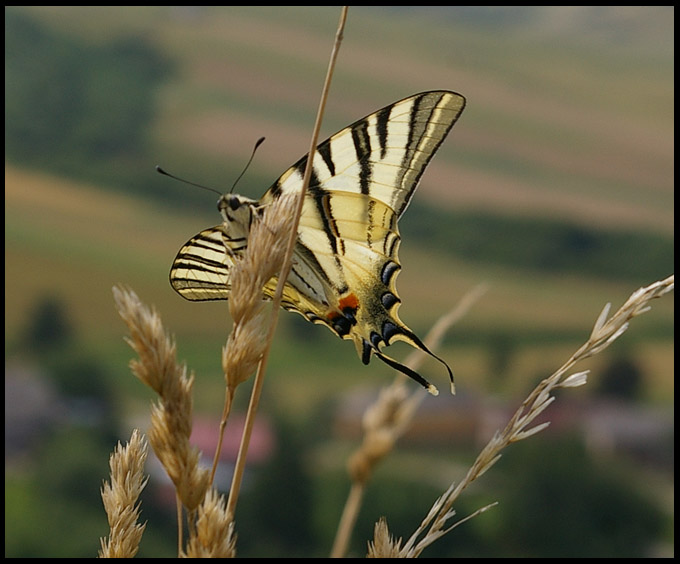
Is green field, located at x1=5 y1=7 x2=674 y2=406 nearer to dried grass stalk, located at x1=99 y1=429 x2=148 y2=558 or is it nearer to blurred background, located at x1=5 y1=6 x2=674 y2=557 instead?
blurred background, located at x1=5 y1=6 x2=674 y2=557

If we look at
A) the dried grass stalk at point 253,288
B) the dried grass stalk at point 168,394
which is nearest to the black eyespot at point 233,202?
the dried grass stalk at point 253,288

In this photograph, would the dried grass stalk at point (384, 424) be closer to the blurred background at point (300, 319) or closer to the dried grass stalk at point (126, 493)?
the dried grass stalk at point (126, 493)

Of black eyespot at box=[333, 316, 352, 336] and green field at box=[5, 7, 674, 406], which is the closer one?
black eyespot at box=[333, 316, 352, 336]

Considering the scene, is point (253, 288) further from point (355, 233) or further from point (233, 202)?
point (355, 233)

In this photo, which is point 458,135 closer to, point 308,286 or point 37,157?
point 37,157

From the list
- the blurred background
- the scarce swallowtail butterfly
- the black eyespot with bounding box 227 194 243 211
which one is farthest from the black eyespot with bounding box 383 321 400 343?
the blurred background

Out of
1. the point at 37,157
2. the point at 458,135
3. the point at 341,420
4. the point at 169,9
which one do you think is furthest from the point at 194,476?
the point at 169,9
